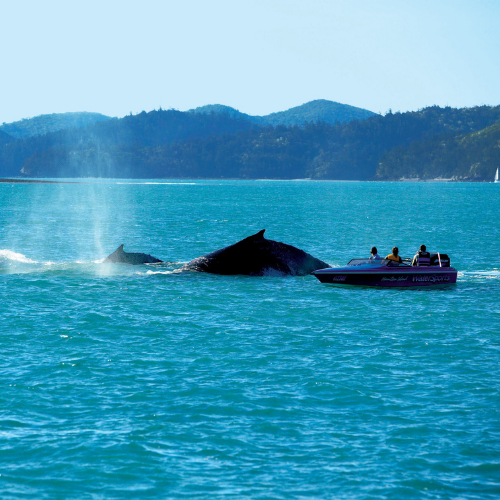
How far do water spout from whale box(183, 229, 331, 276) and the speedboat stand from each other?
242 centimetres

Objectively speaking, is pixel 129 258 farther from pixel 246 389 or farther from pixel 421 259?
pixel 246 389

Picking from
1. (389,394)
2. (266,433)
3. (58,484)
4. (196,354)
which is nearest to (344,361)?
(389,394)

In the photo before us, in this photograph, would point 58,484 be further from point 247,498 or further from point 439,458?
point 439,458

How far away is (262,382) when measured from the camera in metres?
17.3

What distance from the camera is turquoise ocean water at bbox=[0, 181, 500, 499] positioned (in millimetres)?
12250

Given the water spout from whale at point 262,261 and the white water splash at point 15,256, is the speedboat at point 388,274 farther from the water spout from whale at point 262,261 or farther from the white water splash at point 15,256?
the white water splash at point 15,256

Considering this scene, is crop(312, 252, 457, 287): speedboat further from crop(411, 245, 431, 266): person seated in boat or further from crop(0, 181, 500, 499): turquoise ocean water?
crop(0, 181, 500, 499): turquoise ocean water

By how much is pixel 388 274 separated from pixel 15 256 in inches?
Result: 973

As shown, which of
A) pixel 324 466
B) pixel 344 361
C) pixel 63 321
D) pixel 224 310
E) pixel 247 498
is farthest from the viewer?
pixel 224 310

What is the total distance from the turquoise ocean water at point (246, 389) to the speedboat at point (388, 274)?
54 centimetres

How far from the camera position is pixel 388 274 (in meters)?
31.8

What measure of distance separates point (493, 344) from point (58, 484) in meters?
14.2

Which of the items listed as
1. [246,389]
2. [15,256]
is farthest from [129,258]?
[246,389]

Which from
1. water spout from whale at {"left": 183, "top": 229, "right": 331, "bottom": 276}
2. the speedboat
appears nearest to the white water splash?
water spout from whale at {"left": 183, "top": 229, "right": 331, "bottom": 276}
